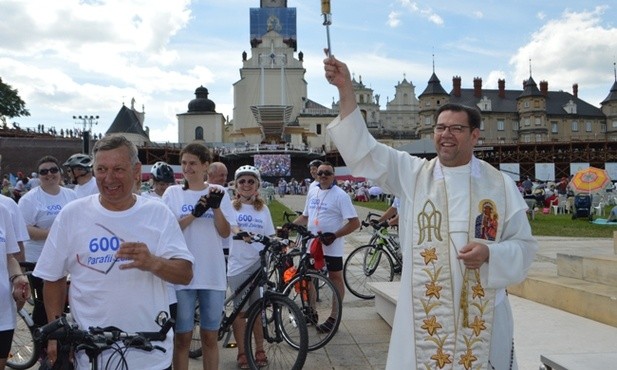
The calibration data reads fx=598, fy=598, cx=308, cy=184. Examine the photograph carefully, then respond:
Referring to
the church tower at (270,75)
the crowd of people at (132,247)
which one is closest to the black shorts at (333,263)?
the crowd of people at (132,247)

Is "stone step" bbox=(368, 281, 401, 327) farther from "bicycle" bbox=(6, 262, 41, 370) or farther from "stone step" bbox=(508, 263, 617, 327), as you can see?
"bicycle" bbox=(6, 262, 41, 370)

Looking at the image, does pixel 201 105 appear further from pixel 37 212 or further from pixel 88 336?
pixel 88 336

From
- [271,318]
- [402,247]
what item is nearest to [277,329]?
[271,318]

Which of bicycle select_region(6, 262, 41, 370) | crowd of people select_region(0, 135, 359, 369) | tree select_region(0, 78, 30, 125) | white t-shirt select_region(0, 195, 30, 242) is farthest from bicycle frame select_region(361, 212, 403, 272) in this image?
tree select_region(0, 78, 30, 125)

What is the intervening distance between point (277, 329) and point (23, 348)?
2.66 metres

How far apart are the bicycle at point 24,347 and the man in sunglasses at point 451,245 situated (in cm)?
414

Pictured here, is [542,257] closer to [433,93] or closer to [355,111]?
[355,111]

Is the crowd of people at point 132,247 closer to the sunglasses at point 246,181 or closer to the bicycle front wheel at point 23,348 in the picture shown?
the sunglasses at point 246,181

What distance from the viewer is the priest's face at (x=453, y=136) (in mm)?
3127

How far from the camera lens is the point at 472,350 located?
3.07 metres

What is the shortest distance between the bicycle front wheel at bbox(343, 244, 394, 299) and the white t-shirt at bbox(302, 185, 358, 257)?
2016 mm

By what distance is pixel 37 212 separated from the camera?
623 centimetres

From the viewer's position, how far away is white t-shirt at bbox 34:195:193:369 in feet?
8.92

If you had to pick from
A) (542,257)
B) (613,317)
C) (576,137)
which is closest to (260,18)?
(576,137)
